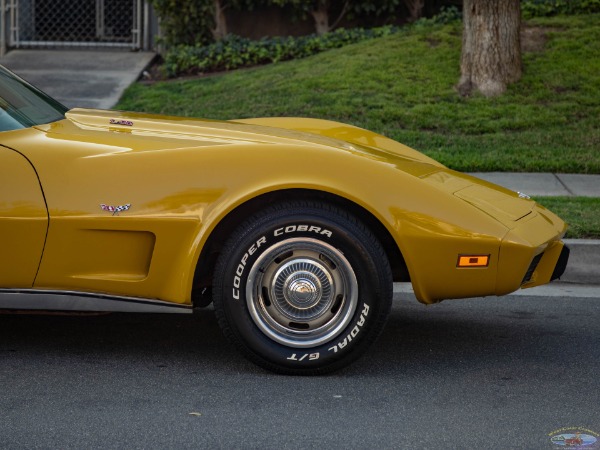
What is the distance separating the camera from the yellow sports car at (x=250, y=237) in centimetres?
455

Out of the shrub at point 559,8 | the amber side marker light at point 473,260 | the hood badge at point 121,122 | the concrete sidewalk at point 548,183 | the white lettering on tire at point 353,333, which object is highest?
the hood badge at point 121,122

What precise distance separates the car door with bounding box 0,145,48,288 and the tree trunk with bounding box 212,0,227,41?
37.3ft

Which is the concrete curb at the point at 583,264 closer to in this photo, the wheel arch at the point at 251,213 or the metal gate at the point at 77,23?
the wheel arch at the point at 251,213

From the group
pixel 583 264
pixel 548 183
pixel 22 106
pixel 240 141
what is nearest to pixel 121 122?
pixel 22 106

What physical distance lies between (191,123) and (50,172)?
2.73 feet

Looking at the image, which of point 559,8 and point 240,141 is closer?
point 240,141

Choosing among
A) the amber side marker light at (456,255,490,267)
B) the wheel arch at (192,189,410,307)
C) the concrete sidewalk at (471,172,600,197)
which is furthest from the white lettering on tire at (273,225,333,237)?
the concrete sidewalk at (471,172,600,197)

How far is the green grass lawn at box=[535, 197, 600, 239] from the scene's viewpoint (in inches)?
281

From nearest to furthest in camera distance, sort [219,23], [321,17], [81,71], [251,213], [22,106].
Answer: [251,213]
[22,106]
[81,71]
[219,23]
[321,17]

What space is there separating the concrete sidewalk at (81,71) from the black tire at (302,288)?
319 inches

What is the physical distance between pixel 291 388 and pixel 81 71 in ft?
35.7

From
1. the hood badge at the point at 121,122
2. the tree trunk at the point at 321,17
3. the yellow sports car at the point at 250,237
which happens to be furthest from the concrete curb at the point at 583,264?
the tree trunk at the point at 321,17

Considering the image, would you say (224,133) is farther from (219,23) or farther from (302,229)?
(219,23)

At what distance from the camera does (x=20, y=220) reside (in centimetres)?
454
